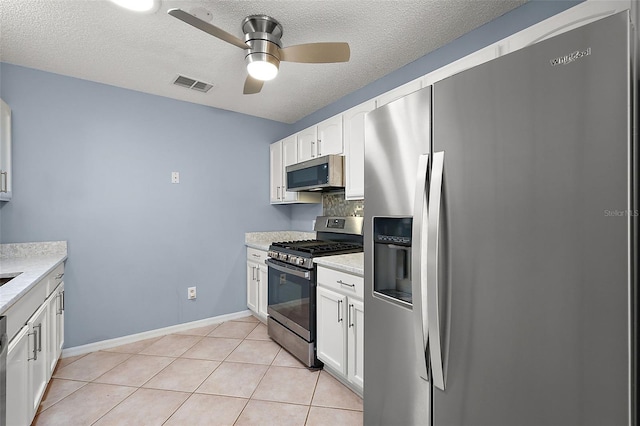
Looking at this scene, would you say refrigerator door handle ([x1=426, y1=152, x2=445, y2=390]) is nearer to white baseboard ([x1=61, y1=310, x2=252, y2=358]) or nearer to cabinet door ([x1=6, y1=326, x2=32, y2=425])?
cabinet door ([x1=6, y1=326, x2=32, y2=425])

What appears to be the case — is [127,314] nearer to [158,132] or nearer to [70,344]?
[70,344]

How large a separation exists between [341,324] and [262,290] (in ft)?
4.72

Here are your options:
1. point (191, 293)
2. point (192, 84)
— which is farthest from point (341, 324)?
point (192, 84)

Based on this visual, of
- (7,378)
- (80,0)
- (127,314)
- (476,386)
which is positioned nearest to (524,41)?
(476,386)

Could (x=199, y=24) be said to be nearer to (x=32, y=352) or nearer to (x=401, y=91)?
(x=401, y=91)

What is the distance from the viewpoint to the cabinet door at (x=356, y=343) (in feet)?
6.55

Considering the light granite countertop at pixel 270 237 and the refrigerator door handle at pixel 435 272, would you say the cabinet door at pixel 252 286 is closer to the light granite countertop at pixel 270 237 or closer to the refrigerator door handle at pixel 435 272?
the light granite countertop at pixel 270 237

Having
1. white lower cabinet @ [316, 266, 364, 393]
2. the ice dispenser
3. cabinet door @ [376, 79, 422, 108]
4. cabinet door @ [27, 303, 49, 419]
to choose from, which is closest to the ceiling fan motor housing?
cabinet door @ [376, 79, 422, 108]

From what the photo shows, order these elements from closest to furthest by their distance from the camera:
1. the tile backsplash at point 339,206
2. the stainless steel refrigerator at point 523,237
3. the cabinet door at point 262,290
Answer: the stainless steel refrigerator at point 523,237, the tile backsplash at point 339,206, the cabinet door at point 262,290

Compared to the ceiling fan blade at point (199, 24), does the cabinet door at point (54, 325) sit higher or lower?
lower

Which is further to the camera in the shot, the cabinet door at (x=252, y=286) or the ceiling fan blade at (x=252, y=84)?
the cabinet door at (x=252, y=286)

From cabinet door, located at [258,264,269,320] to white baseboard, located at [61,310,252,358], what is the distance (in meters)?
0.46

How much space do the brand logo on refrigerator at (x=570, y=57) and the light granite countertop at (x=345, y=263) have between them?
1381mm

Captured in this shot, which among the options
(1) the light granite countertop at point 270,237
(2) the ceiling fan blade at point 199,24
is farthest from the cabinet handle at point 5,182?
(1) the light granite countertop at point 270,237
